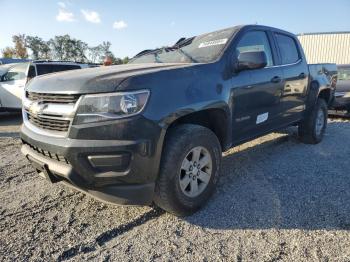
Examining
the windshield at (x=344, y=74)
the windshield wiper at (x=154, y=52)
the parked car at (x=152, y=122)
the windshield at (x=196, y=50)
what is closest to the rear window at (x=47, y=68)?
the windshield wiper at (x=154, y=52)

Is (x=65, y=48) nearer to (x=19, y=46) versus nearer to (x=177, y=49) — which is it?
(x=19, y=46)

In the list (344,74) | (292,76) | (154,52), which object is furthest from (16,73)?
(344,74)

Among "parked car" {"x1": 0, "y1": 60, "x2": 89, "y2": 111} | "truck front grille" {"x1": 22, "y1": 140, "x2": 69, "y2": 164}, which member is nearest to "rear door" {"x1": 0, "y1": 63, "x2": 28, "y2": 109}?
"parked car" {"x1": 0, "y1": 60, "x2": 89, "y2": 111}

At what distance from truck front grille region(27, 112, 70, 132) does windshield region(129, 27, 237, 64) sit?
5.37 ft

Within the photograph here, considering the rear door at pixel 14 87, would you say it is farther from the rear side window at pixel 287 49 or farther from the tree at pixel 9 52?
the tree at pixel 9 52

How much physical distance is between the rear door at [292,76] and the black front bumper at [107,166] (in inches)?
104

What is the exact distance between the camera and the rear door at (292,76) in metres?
4.70

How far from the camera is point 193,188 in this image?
3230mm

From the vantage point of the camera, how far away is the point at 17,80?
9484mm

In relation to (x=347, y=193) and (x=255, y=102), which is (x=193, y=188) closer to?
(x=255, y=102)

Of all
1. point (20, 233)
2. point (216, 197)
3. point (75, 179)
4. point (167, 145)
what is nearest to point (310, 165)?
point (216, 197)

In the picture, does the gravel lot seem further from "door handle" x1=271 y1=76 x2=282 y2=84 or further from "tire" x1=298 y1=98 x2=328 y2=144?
"tire" x1=298 y1=98 x2=328 y2=144

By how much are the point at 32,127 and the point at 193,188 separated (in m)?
1.65

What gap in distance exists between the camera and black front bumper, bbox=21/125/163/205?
8.58ft
